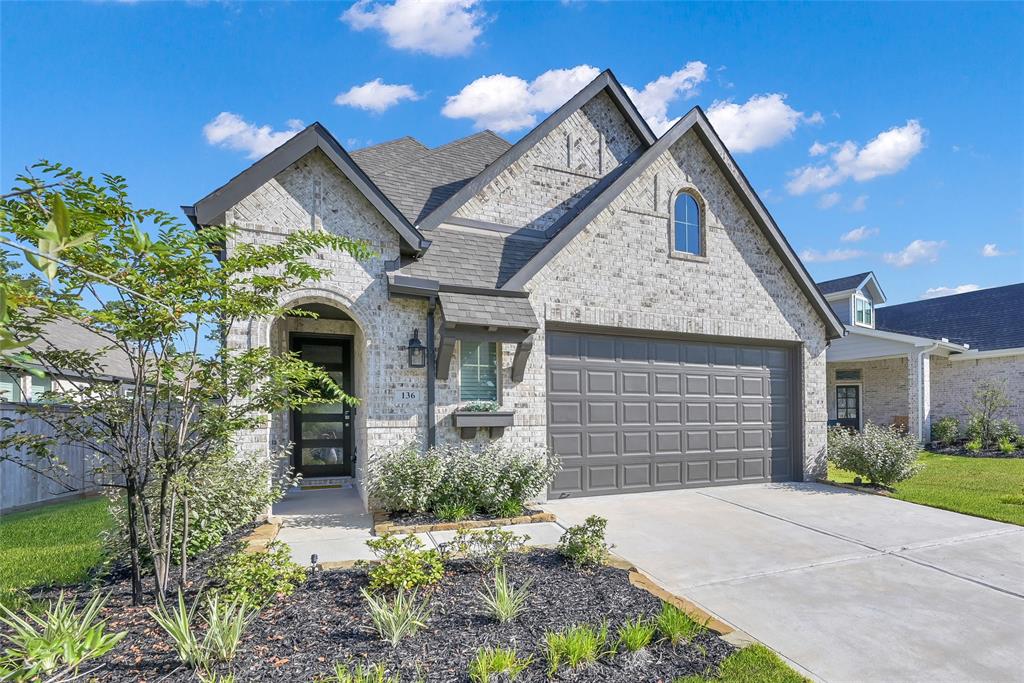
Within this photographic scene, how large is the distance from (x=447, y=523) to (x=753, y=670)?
3966mm

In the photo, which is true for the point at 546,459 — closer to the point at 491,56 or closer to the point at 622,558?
the point at 622,558

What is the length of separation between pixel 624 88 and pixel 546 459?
7745mm

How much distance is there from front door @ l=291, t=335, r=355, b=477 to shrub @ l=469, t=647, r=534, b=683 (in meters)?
7.14

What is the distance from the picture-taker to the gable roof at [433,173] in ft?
30.0

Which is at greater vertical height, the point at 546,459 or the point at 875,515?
the point at 546,459

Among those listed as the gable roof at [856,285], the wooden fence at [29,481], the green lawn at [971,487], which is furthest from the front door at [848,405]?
the wooden fence at [29,481]

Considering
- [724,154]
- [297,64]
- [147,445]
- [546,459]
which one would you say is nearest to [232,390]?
[147,445]

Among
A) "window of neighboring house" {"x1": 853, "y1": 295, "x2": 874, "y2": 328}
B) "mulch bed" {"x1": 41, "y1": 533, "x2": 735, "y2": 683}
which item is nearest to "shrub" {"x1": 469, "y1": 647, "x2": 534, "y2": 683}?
"mulch bed" {"x1": 41, "y1": 533, "x2": 735, "y2": 683}

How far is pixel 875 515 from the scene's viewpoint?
7426 mm

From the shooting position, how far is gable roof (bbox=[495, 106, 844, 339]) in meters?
8.02

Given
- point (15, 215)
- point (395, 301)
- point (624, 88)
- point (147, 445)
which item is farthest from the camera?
point (624, 88)

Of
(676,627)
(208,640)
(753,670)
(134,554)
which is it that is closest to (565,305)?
(676,627)

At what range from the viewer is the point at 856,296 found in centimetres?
2009

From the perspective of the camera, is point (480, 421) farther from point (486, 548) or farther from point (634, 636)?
point (634, 636)
